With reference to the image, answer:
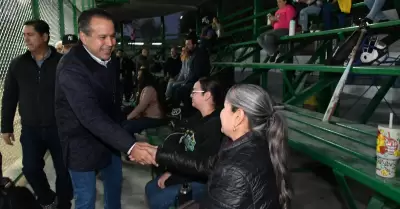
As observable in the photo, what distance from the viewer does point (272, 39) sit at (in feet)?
19.6

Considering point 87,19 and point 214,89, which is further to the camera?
point 214,89

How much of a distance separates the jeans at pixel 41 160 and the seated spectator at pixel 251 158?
193 cm

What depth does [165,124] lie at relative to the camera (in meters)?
4.47

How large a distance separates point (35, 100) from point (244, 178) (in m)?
2.28

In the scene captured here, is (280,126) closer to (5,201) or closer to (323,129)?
(323,129)

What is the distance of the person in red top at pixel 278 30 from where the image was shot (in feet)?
19.6

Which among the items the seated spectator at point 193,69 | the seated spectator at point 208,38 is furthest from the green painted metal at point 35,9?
the seated spectator at point 208,38

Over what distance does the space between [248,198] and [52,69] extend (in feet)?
7.40

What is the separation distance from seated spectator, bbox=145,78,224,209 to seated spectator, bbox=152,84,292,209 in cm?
74

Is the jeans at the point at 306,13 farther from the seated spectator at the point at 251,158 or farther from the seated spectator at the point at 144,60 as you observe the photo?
the seated spectator at the point at 251,158

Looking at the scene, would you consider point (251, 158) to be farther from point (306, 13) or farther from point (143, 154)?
point (306, 13)

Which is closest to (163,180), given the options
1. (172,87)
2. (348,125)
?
(348,125)

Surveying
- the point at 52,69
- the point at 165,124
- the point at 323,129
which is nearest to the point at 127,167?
the point at 165,124

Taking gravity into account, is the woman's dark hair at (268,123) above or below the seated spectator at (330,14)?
below
